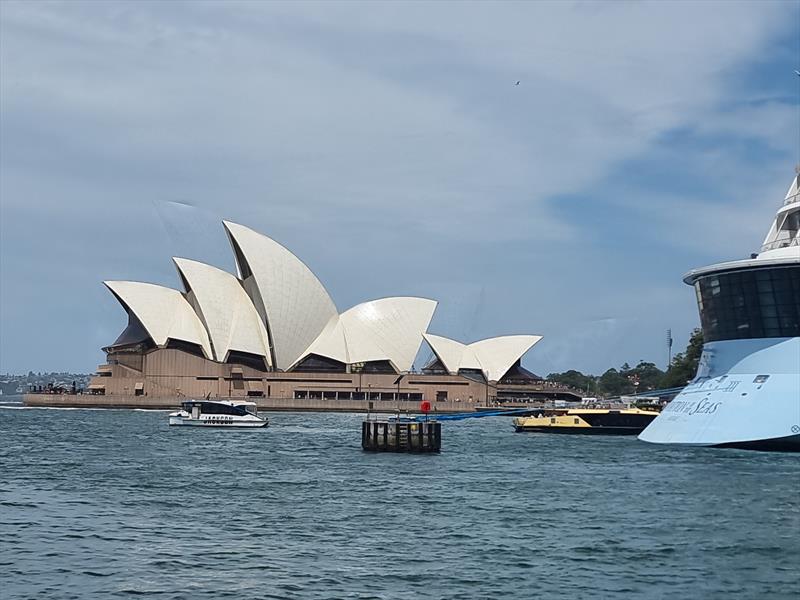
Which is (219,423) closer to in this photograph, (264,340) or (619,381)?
(264,340)

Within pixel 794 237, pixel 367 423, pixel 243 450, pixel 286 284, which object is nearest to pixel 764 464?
pixel 794 237

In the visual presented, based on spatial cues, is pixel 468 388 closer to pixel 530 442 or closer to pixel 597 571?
pixel 530 442

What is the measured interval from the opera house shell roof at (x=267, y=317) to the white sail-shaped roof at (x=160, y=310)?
90 mm

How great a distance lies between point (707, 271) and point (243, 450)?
2069 centimetres

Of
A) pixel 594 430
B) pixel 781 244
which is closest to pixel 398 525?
pixel 781 244

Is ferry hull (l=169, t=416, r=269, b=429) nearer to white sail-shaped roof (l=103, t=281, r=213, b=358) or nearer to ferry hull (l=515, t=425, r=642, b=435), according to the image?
ferry hull (l=515, t=425, r=642, b=435)

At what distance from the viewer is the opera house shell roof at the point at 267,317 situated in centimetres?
9100

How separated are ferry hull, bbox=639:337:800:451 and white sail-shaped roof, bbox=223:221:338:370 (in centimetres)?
5351

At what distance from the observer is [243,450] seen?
45031 millimetres

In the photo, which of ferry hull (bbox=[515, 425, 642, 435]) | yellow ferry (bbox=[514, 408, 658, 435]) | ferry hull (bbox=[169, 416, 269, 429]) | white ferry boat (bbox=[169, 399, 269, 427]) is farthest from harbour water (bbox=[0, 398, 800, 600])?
white ferry boat (bbox=[169, 399, 269, 427])

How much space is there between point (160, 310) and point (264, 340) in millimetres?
9819

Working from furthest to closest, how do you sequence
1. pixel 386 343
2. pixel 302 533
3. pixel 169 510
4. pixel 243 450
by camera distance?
pixel 386 343
pixel 243 450
pixel 169 510
pixel 302 533

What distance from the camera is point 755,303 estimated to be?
38.8 m

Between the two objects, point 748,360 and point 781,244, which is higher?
point 781,244
